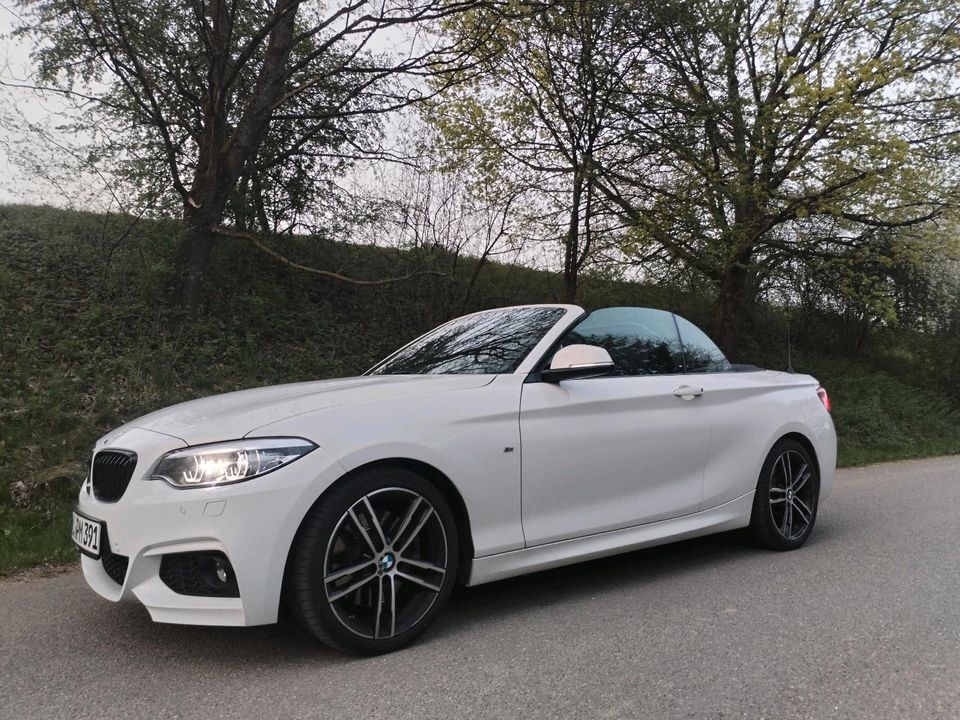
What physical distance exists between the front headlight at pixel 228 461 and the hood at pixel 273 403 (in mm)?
59

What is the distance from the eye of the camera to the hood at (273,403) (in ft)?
9.96

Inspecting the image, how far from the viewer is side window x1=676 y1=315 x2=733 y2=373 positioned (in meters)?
4.79

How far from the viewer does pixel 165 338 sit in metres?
9.18

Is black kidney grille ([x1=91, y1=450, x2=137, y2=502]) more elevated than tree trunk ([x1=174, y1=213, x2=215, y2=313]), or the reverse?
tree trunk ([x1=174, y1=213, x2=215, y2=313])

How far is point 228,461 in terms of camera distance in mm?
2902

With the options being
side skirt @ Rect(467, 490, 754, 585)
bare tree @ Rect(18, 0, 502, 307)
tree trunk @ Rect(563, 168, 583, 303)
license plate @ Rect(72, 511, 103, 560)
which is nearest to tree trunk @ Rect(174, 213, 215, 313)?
bare tree @ Rect(18, 0, 502, 307)

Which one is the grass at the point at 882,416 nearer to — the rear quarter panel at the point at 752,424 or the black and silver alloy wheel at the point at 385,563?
the rear quarter panel at the point at 752,424

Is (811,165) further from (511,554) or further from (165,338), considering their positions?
(511,554)

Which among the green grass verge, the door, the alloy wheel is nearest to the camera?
the door

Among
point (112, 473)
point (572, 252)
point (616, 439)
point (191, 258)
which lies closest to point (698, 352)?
point (616, 439)

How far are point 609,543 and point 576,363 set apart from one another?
38.7 inches

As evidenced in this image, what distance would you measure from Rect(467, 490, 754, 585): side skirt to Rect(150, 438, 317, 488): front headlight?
1.03 meters

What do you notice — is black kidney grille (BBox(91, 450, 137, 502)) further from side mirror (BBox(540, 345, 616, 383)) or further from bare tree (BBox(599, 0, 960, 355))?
bare tree (BBox(599, 0, 960, 355))

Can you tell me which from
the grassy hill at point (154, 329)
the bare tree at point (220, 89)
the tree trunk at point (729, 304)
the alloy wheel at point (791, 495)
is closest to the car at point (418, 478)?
the alloy wheel at point (791, 495)
